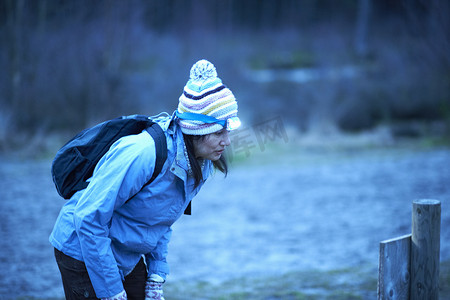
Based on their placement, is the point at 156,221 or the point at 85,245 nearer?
the point at 85,245

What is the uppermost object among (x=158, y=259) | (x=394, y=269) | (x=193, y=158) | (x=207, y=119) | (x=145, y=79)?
(x=145, y=79)

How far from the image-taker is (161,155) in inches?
80.7

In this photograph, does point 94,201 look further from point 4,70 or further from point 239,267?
point 4,70

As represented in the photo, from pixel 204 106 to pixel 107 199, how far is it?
21.1 inches

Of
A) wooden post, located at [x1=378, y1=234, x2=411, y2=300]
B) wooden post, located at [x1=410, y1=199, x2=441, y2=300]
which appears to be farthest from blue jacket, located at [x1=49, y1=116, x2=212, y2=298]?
wooden post, located at [x1=410, y1=199, x2=441, y2=300]

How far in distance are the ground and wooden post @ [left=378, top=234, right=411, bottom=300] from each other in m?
1.45

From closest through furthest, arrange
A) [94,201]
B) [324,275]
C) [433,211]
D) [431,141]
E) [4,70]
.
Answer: [94,201]
[433,211]
[324,275]
[431,141]
[4,70]

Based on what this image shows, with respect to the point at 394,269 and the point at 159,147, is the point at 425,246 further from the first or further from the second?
the point at 159,147

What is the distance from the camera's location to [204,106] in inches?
84.7

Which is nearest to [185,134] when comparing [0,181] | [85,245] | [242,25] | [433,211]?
[85,245]

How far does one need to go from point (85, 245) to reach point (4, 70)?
1135 centimetres

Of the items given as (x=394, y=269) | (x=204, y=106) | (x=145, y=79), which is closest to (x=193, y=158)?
(x=204, y=106)

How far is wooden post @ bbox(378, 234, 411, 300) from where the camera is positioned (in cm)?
255

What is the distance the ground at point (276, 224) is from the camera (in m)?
4.63
